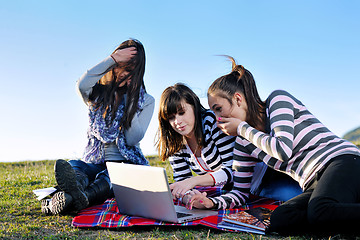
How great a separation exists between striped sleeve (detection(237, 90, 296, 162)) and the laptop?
Answer: 0.77m

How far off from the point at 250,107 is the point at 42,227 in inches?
87.9

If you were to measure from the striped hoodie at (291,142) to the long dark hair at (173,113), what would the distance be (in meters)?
0.63

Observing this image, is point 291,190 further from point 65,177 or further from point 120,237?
point 65,177

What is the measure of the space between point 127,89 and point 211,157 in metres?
1.42

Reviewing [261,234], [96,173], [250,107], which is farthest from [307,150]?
[96,173]

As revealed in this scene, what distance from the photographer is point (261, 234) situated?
3.03 meters

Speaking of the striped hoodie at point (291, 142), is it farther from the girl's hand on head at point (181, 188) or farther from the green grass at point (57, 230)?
the green grass at point (57, 230)

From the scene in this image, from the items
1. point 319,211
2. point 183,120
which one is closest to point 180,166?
point 183,120


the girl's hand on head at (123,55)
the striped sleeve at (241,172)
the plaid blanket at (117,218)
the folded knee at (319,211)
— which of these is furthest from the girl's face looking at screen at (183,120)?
the folded knee at (319,211)

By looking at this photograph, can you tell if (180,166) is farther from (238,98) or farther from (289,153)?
(289,153)

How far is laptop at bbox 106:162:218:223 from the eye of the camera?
321cm

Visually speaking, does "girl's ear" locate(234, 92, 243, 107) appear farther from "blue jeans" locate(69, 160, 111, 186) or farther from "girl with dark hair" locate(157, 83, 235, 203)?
"blue jeans" locate(69, 160, 111, 186)

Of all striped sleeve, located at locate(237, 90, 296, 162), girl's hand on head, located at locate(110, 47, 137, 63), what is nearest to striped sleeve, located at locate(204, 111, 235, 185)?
striped sleeve, located at locate(237, 90, 296, 162)

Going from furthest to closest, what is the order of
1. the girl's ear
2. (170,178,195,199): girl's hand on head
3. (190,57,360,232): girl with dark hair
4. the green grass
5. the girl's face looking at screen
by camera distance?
the girl's face looking at screen < the girl's ear < (170,178,195,199): girl's hand on head < the green grass < (190,57,360,232): girl with dark hair
